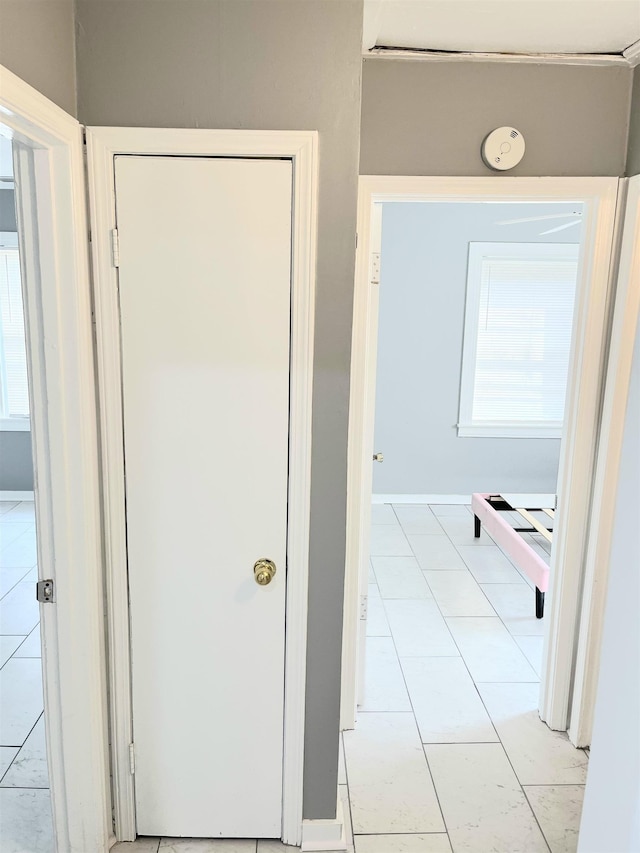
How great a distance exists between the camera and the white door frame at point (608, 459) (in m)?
2.12

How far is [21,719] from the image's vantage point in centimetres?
259

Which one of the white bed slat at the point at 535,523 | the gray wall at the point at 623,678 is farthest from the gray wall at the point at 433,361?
the gray wall at the point at 623,678

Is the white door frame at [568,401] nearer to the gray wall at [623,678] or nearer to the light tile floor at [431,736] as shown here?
the light tile floor at [431,736]

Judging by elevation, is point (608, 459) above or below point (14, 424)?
above

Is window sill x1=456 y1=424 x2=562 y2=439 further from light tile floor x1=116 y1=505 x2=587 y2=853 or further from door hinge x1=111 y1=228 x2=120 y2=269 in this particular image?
door hinge x1=111 y1=228 x2=120 y2=269

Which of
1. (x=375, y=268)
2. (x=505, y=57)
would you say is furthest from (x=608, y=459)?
(x=505, y=57)

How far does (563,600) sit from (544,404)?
124 inches

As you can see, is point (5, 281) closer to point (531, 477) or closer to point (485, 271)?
point (485, 271)

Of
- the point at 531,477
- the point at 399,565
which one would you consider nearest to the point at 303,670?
the point at 399,565

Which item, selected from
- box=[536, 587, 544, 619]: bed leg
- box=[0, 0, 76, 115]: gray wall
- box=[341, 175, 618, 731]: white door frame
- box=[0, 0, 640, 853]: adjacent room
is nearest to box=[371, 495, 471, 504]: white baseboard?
Answer: box=[536, 587, 544, 619]: bed leg

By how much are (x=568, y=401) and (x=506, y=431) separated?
3.03m

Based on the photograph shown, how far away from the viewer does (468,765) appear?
7.81ft

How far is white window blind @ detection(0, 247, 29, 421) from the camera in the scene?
503 cm

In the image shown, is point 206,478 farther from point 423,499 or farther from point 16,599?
point 423,499
